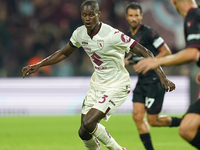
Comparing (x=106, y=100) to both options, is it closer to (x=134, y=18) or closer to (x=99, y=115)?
(x=99, y=115)

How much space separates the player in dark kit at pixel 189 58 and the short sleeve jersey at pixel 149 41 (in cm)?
255

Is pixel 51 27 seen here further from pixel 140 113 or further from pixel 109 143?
pixel 109 143

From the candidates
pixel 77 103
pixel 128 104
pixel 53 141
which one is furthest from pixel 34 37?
pixel 53 141

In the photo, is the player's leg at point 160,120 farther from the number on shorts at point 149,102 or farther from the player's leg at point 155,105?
the number on shorts at point 149,102

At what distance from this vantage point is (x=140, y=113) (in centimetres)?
709

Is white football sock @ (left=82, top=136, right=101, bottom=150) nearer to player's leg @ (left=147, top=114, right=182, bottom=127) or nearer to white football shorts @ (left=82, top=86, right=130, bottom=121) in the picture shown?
white football shorts @ (left=82, top=86, right=130, bottom=121)

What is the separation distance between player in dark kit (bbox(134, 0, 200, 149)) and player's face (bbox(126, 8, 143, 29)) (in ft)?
8.92

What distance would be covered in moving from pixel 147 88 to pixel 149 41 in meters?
0.76

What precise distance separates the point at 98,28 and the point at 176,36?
38.5ft

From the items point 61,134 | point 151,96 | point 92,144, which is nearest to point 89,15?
point 92,144

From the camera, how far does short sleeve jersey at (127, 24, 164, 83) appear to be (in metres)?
7.13

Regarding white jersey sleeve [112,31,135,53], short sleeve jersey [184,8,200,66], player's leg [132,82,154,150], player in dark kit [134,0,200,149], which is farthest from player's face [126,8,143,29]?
short sleeve jersey [184,8,200,66]

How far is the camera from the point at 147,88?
23.7ft

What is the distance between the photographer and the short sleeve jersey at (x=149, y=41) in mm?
7133
